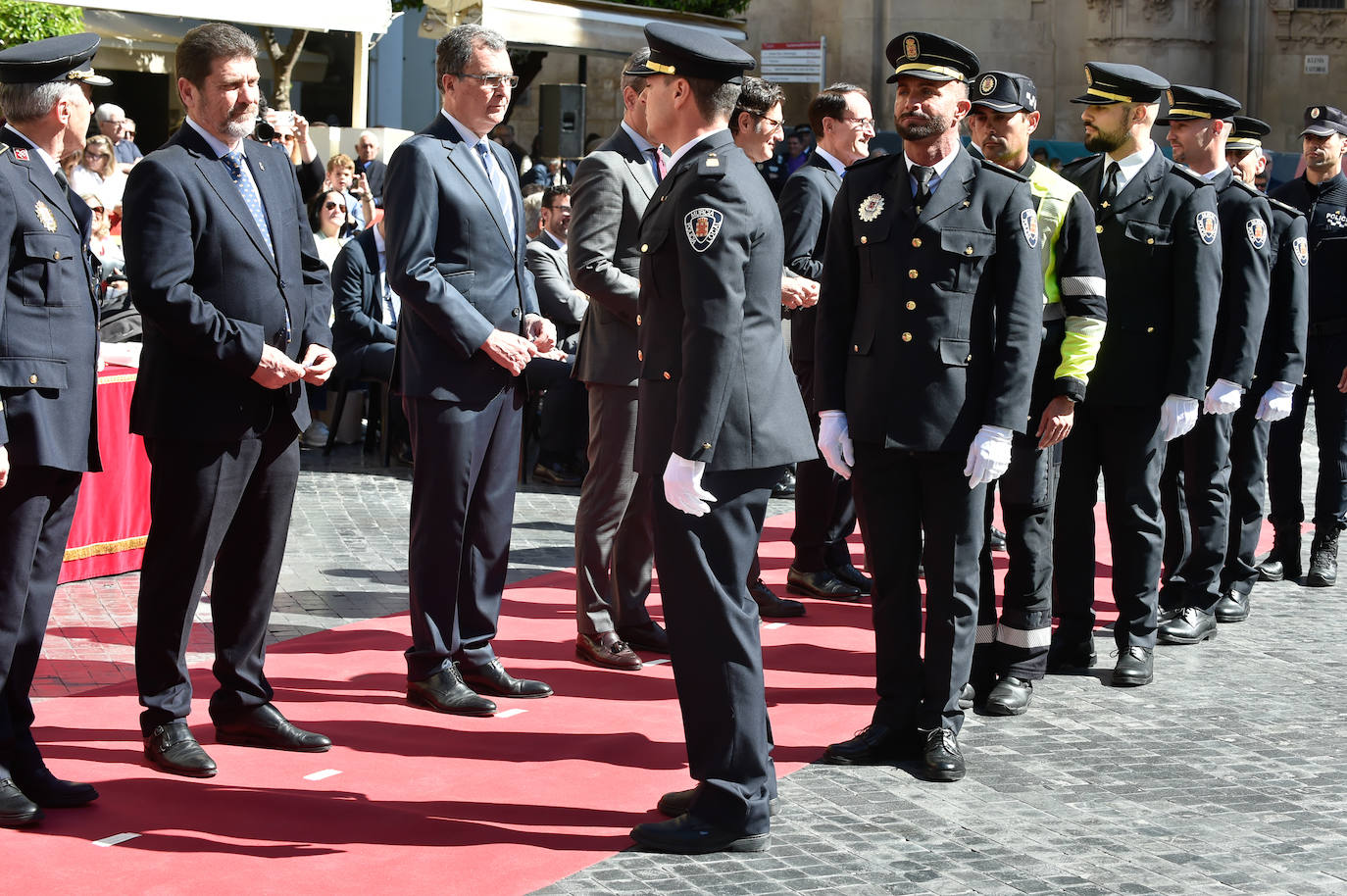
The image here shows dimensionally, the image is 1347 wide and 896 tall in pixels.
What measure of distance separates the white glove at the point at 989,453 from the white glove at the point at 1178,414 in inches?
53.6

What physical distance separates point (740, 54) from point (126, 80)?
23441mm

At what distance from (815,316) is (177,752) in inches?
140

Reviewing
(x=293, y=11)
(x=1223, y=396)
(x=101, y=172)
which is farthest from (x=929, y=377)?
(x=293, y=11)

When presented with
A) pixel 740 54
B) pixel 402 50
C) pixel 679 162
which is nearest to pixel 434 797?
pixel 679 162

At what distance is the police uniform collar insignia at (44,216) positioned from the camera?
4418mm

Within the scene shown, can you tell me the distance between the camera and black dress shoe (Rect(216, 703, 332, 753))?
16.7 feet

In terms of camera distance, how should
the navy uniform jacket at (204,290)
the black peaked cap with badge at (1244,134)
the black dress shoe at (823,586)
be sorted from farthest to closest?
1. the black peaked cap with badge at (1244,134)
2. the black dress shoe at (823,586)
3. the navy uniform jacket at (204,290)

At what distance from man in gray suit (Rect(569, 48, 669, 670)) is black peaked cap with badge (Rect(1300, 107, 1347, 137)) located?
3.82 metres

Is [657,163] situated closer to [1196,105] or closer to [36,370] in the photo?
[1196,105]

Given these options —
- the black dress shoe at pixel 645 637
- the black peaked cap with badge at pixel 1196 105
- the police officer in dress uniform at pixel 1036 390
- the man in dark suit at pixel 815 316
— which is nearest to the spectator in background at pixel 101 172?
the man in dark suit at pixel 815 316

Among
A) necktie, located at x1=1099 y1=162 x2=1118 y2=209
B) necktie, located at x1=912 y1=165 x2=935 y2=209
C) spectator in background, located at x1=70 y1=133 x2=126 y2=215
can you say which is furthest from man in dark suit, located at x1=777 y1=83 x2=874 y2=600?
spectator in background, located at x1=70 y1=133 x2=126 y2=215

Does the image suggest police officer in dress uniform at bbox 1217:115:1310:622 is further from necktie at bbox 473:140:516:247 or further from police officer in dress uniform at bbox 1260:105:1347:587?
necktie at bbox 473:140:516:247

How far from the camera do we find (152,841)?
4320mm

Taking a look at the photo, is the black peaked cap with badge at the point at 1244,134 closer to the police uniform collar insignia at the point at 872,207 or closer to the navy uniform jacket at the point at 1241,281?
the navy uniform jacket at the point at 1241,281
